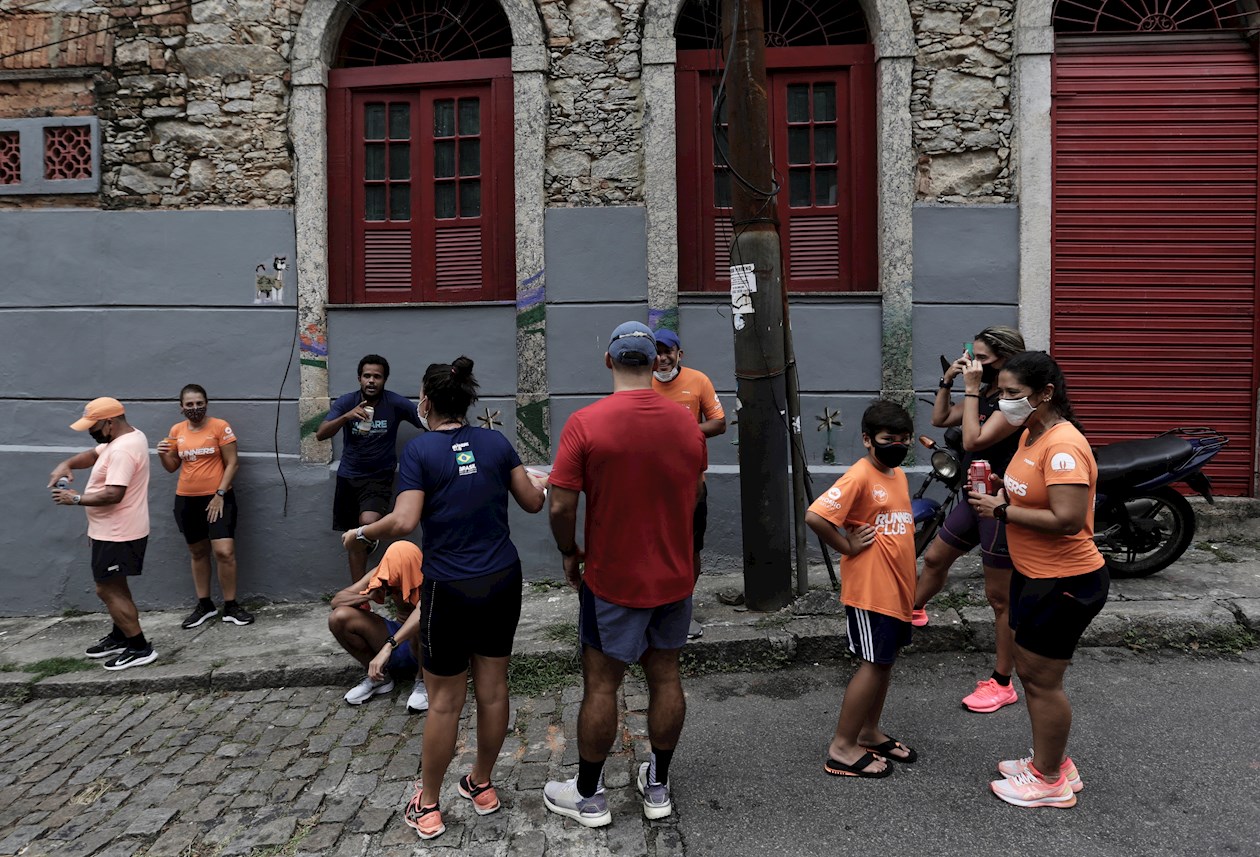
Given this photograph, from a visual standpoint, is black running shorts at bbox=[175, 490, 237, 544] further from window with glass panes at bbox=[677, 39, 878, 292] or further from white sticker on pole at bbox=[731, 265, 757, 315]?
white sticker on pole at bbox=[731, 265, 757, 315]

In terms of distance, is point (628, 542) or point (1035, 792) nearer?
point (628, 542)

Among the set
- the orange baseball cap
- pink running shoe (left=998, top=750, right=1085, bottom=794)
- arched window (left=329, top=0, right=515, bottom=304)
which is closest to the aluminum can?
pink running shoe (left=998, top=750, right=1085, bottom=794)

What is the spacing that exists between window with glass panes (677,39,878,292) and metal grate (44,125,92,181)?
4927mm

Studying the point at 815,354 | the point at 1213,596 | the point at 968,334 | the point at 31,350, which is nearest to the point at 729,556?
the point at 815,354

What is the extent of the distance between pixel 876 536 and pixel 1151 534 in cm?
328

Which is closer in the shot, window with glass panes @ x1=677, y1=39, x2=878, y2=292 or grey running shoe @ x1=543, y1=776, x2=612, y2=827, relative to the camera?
grey running shoe @ x1=543, y1=776, x2=612, y2=827

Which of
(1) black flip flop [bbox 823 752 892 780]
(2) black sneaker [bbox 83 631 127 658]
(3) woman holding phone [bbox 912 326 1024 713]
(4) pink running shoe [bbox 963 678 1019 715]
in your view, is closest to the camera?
(1) black flip flop [bbox 823 752 892 780]

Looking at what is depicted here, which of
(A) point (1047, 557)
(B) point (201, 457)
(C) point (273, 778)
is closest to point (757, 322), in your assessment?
(A) point (1047, 557)

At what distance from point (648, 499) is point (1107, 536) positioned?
4023mm

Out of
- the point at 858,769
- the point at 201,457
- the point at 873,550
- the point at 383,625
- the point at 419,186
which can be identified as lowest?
the point at 858,769

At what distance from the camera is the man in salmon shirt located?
501 centimetres

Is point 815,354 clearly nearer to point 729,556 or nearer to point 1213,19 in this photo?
point 729,556

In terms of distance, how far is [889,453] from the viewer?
334 centimetres

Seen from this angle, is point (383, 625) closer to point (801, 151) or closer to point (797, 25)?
point (801, 151)
